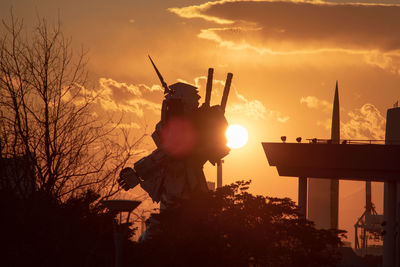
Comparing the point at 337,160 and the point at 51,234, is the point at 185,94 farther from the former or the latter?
the point at 337,160

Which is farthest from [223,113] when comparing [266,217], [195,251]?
[195,251]

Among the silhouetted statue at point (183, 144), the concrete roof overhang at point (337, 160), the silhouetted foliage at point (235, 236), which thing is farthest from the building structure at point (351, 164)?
the silhouetted foliage at point (235, 236)

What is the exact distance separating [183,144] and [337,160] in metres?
29.1

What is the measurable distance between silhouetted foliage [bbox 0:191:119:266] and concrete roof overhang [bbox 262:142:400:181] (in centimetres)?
2825

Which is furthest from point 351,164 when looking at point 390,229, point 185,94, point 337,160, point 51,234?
point 51,234

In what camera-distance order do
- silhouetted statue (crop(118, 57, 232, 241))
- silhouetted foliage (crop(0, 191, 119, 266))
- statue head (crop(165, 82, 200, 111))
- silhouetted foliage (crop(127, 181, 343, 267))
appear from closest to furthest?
silhouetted foliage (crop(127, 181, 343, 267)), silhouetted foliage (crop(0, 191, 119, 266)), silhouetted statue (crop(118, 57, 232, 241)), statue head (crop(165, 82, 200, 111))

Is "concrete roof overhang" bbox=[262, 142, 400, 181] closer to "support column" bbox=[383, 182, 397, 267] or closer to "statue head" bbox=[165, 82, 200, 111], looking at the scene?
"support column" bbox=[383, 182, 397, 267]

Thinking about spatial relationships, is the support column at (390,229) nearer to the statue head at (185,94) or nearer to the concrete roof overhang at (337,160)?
the concrete roof overhang at (337,160)

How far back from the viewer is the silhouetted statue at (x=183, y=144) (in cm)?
2538

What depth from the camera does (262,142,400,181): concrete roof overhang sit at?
168ft

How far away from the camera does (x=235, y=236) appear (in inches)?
840

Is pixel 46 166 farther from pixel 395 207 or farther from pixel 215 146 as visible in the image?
pixel 395 207

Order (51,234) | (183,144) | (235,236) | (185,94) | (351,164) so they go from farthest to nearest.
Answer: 1. (351,164)
2. (185,94)
3. (183,144)
4. (51,234)
5. (235,236)

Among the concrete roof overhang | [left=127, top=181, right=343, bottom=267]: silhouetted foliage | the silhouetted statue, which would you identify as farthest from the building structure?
[left=127, top=181, right=343, bottom=267]: silhouetted foliage
